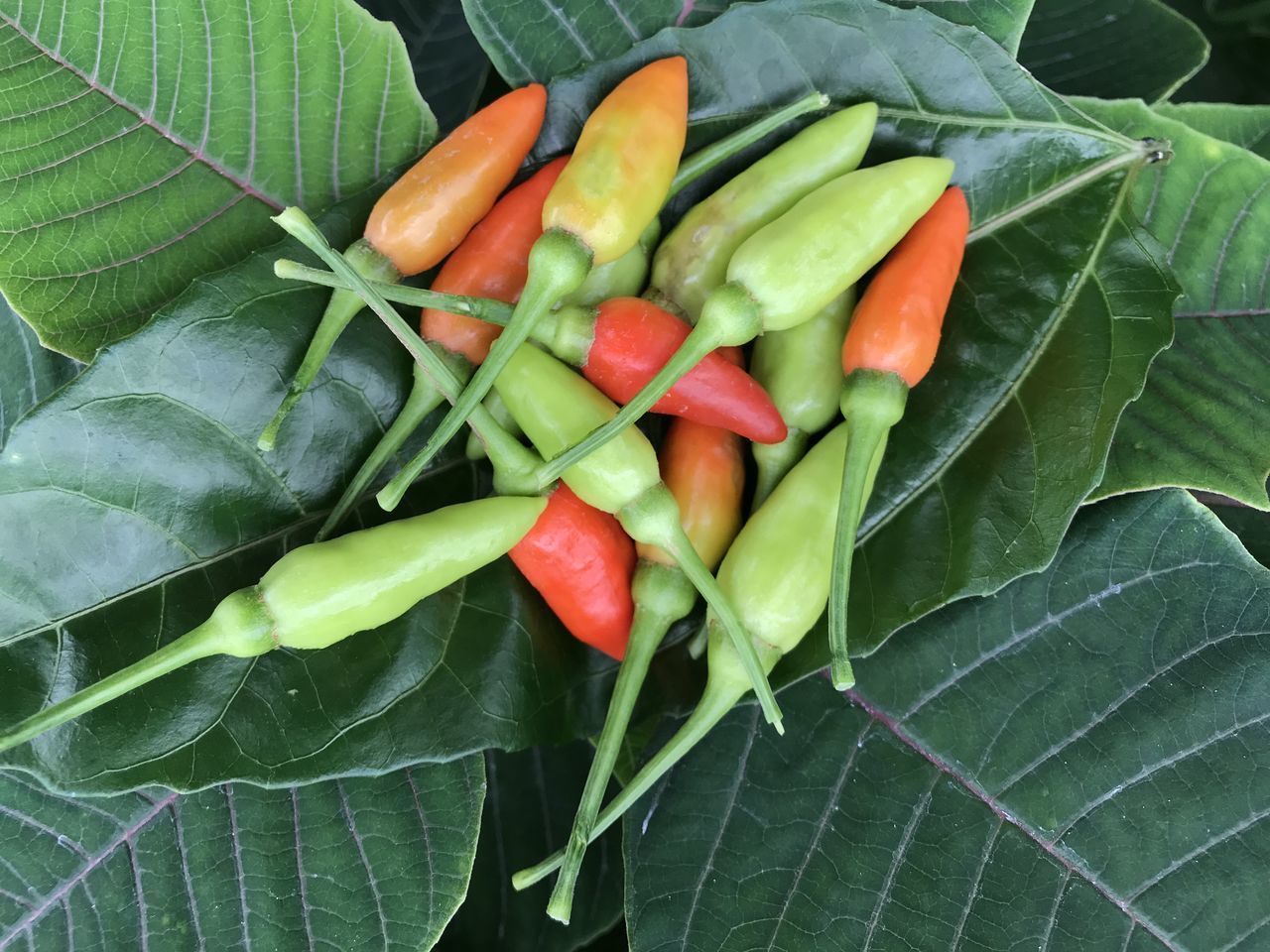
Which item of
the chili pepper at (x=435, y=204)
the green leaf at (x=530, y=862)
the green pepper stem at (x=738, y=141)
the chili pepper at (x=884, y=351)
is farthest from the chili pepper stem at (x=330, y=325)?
the green leaf at (x=530, y=862)

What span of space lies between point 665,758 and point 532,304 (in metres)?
0.29

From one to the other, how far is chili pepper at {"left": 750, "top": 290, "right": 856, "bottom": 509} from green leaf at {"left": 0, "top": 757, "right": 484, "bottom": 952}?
0.31m

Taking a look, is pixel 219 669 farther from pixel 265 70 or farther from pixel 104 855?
pixel 265 70

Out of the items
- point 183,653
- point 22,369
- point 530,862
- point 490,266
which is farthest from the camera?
point 530,862

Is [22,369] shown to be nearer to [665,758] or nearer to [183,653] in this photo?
[183,653]

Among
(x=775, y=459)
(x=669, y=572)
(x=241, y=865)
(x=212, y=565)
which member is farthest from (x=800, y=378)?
(x=241, y=865)

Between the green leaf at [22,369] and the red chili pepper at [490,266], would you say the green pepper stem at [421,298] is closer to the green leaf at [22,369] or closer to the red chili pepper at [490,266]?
the red chili pepper at [490,266]

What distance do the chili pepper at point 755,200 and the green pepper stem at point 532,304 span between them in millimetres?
92

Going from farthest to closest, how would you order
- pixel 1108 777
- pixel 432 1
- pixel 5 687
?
pixel 432 1 < pixel 1108 777 < pixel 5 687

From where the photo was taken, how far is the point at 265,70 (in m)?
0.72

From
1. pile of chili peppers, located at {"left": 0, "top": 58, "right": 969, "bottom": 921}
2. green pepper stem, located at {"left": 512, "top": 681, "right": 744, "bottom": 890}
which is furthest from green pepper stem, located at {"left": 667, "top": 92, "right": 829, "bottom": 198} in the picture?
green pepper stem, located at {"left": 512, "top": 681, "right": 744, "bottom": 890}

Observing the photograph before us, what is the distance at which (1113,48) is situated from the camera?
3.16ft

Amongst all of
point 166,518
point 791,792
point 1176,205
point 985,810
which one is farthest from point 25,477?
point 1176,205

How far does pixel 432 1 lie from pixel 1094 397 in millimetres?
709
